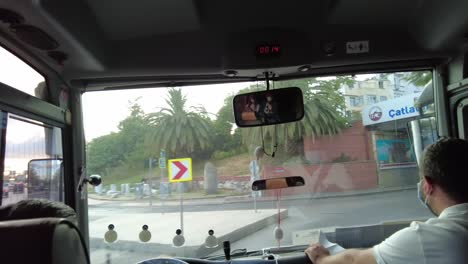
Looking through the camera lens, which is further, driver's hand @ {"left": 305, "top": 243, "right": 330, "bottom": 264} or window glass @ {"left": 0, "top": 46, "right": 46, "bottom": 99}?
driver's hand @ {"left": 305, "top": 243, "right": 330, "bottom": 264}

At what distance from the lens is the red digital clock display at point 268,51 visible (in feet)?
9.43

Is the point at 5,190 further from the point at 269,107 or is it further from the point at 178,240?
the point at 269,107

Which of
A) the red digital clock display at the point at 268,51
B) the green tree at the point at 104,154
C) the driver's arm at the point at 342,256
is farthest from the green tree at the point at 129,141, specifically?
the driver's arm at the point at 342,256

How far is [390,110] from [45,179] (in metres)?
2.68

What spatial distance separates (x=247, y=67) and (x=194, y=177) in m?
0.92

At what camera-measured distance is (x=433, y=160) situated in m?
1.87

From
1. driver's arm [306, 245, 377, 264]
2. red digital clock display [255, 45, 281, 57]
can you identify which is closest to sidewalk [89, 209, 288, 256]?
driver's arm [306, 245, 377, 264]

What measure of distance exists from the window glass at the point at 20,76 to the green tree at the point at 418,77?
2848 millimetres

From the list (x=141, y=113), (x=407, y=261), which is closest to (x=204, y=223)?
(x=141, y=113)

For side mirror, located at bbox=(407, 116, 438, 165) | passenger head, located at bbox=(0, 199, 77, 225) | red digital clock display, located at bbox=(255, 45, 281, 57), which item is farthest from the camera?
side mirror, located at bbox=(407, 116, 438, 165)

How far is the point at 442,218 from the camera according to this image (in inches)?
72.8

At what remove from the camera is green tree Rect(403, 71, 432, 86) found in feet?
10.9

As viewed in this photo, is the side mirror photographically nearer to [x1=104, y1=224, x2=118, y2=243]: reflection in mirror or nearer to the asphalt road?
the asphalt road

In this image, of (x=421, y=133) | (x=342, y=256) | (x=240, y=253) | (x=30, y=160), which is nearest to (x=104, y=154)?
(x=30, y=160)
